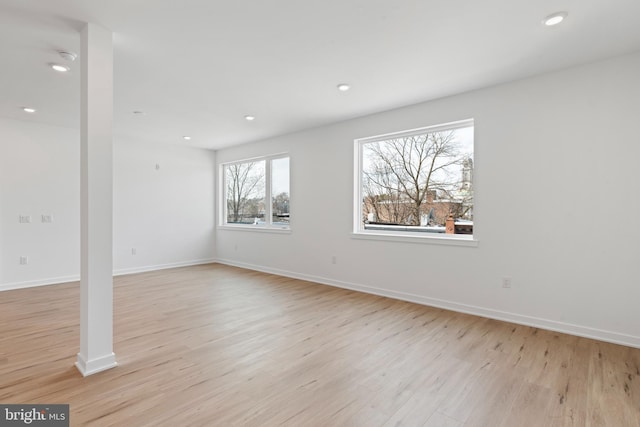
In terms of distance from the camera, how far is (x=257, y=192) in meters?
6.69

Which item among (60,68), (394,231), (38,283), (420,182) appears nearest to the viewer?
(60,68)

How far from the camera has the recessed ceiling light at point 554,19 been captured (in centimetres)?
222

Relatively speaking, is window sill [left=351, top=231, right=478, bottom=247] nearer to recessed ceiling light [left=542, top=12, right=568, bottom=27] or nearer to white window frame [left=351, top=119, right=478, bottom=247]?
white window frame [left=351, top=119, right=478, bottom=247]

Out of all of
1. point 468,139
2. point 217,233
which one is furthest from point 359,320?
point 217,233

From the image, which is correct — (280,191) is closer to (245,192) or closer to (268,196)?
(268,196)

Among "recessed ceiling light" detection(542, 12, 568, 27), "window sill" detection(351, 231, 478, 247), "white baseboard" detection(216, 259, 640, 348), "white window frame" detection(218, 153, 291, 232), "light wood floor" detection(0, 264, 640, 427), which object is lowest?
"light wood floor" detection(0, 264, 640, 427)

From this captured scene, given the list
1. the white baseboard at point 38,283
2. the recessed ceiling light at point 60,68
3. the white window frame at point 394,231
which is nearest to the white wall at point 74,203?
the white baseboard at point 38,283

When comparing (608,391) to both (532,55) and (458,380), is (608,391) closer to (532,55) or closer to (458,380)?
(458,380)

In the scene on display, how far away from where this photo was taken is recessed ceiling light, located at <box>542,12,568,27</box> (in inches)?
87.4

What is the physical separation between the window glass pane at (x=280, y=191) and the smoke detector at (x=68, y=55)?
11.6 ft

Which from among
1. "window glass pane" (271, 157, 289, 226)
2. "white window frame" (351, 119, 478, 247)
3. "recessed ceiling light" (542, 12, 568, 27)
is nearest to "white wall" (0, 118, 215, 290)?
"window glass pane" (271, 157, 289, 226)

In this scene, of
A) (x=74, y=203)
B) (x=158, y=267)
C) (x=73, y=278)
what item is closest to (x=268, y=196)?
(x=158, y=267)

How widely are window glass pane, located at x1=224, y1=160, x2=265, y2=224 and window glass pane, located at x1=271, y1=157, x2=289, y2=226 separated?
1.13 ft

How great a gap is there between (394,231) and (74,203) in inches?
208
